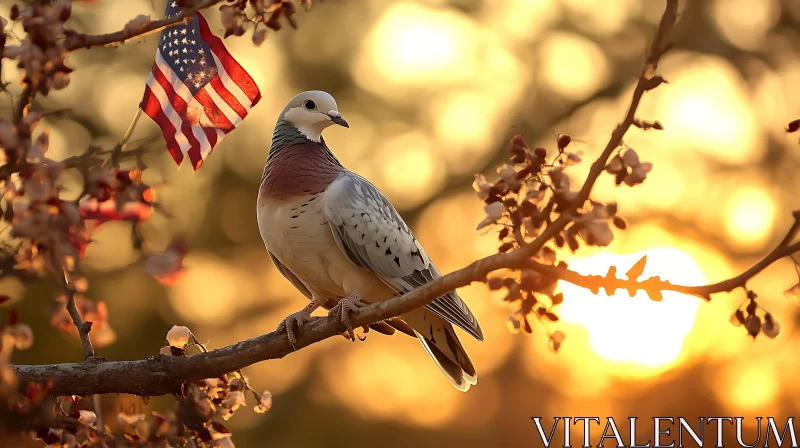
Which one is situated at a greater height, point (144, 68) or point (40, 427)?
point (144, 68)

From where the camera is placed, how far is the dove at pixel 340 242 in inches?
195

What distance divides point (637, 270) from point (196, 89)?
8.70ft

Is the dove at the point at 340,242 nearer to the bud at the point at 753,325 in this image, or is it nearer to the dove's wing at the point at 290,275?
the dove's wing at the point at 290,275

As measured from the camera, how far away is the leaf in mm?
2797

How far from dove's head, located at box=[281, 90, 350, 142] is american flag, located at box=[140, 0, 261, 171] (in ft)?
2.50

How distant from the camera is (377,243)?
5.09 meters

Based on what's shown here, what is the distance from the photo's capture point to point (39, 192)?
232cm

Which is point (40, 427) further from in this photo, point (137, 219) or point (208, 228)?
point (208, 228)

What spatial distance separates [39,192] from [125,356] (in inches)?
347

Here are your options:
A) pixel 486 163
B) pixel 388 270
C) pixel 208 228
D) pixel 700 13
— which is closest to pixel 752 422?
pixel 486 163

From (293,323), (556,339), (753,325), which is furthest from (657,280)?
(293,323)

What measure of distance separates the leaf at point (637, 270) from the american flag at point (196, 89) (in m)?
2.44

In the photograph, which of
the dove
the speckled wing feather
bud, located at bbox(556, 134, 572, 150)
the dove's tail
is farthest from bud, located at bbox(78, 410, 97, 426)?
the dove's tail

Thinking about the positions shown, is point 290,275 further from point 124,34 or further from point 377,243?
point 124,34
